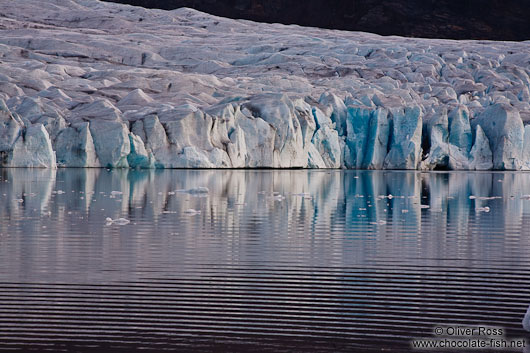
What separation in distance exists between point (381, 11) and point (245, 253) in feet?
309

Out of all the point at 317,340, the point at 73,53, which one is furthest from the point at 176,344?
the point at 73,53

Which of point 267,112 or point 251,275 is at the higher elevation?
point 267,112

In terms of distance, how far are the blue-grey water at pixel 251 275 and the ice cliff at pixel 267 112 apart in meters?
15.0

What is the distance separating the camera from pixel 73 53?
55.2 meters

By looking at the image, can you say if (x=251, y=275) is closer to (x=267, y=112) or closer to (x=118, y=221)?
(x=118, y=221)

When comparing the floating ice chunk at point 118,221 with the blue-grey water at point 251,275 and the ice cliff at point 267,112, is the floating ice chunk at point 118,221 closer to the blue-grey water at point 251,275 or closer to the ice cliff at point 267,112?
the blue-grey water at point 251,275

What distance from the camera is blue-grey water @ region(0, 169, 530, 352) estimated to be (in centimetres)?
578

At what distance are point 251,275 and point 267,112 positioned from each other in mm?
25885

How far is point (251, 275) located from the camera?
8.06 meters

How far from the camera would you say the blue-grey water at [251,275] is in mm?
5777

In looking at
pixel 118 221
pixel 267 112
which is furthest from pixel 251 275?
pixel 267 112

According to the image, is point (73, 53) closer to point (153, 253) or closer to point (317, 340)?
point (153, 253)

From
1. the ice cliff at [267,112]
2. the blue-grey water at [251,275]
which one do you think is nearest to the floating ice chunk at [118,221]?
the blue-grey water at [251,275]

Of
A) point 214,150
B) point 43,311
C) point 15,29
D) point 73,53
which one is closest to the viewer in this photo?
point 43,311
